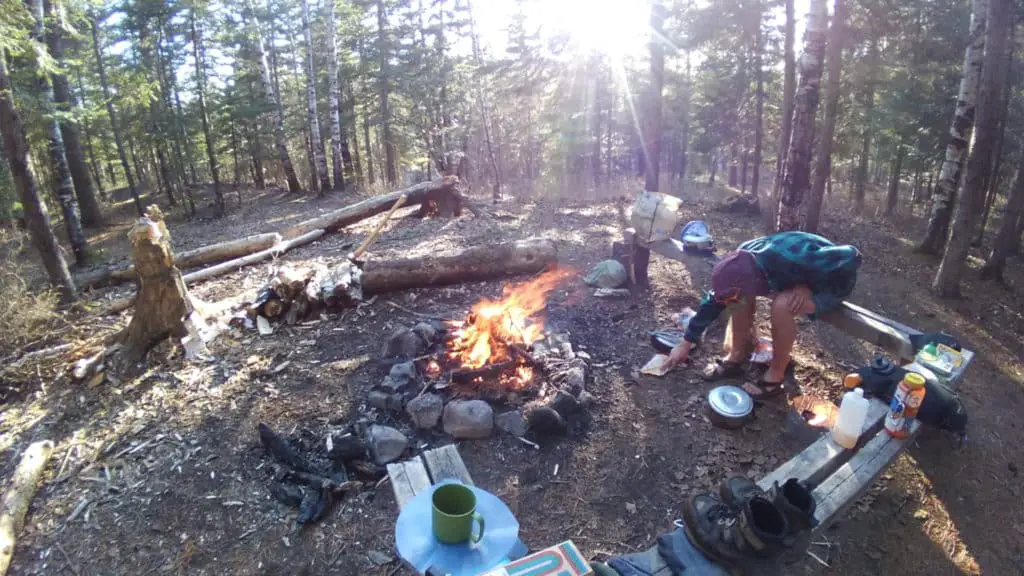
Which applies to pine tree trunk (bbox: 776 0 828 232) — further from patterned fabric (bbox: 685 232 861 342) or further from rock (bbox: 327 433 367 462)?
rock (bbox: 327 433 367 462)

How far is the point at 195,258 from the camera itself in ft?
27.9

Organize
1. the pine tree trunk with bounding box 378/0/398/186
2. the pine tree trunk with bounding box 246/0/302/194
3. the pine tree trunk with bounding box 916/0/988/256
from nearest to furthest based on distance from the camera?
the pine tree trunk with bounding box 916/0/988/256 < the pine tree trunk with bounding box 246/0/302/194 < the pine tree trunk with bounding box 378/0/398/186

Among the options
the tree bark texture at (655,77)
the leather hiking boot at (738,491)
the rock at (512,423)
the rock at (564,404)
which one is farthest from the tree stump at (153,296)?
the tree bark texture at (655,77)

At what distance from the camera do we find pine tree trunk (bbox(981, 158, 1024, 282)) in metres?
9.80

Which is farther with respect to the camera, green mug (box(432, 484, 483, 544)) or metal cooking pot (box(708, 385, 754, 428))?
metal cooking pot (box(708, 385, 754, 428))

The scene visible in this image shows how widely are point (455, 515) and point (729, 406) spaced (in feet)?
9.53

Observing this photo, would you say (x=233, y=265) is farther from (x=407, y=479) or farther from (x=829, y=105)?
(x=829, y=105)

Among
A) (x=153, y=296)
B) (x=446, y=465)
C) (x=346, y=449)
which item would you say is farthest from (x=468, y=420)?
(x=153, y=296)

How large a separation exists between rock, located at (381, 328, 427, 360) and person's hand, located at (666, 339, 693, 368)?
2567mm

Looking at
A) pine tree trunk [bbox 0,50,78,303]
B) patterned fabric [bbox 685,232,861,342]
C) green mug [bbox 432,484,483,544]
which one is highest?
pine tree trunk [bbox 0,50,78,303]

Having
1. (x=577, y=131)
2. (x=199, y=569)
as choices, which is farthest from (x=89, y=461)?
(x=577, y=131)

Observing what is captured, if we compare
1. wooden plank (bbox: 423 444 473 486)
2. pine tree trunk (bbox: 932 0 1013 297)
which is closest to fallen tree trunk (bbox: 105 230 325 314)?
wooden plank (bbox: 423 444 473 486)

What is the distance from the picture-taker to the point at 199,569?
3.12 metres

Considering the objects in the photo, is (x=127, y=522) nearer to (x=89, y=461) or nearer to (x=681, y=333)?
(x=89, y=461)
